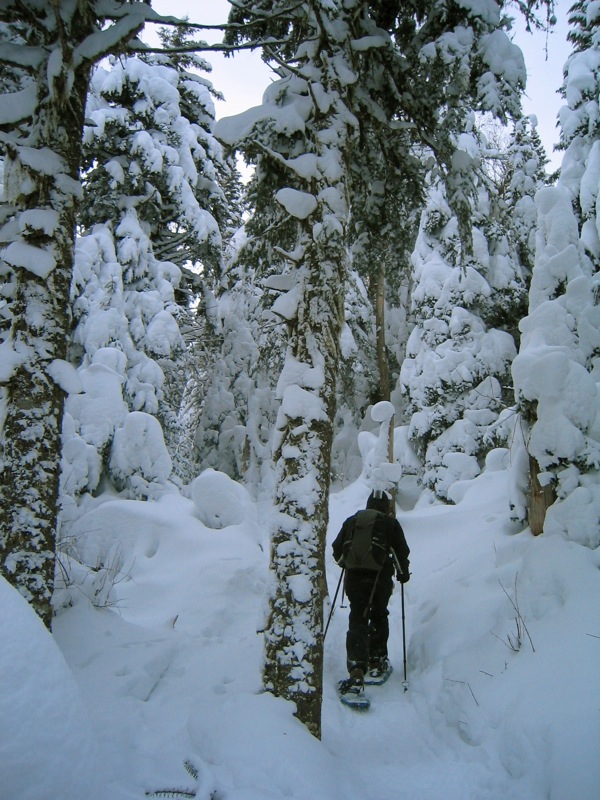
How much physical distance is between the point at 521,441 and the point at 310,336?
11.4 ft

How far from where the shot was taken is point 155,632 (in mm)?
4812

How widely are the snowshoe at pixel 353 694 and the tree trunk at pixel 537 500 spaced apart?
2642 millimetres

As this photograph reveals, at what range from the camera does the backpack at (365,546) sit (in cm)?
548

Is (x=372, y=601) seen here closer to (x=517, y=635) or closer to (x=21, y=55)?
(x=517, y=635)

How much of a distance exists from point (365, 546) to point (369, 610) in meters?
0.66

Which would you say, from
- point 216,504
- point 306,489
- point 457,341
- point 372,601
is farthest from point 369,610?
point 457,341

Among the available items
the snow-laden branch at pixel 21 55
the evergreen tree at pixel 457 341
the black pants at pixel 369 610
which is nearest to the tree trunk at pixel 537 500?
the black pants at pixel 369 610

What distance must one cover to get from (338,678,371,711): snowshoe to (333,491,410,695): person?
0.17 m

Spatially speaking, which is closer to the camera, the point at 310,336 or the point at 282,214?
the point at 310,336

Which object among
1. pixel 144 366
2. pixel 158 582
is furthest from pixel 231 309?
pixel 158 582

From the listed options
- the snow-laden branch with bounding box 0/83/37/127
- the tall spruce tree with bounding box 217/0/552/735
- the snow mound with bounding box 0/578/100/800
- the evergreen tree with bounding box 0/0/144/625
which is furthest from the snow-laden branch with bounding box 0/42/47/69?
the snow mound with bounding box 0/578/100/800

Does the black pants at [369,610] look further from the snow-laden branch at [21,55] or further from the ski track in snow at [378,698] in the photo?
the snow-laden branch at [21,55]

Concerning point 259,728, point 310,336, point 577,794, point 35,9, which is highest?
point 35,9

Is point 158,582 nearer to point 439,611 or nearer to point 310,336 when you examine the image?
point 439,611
